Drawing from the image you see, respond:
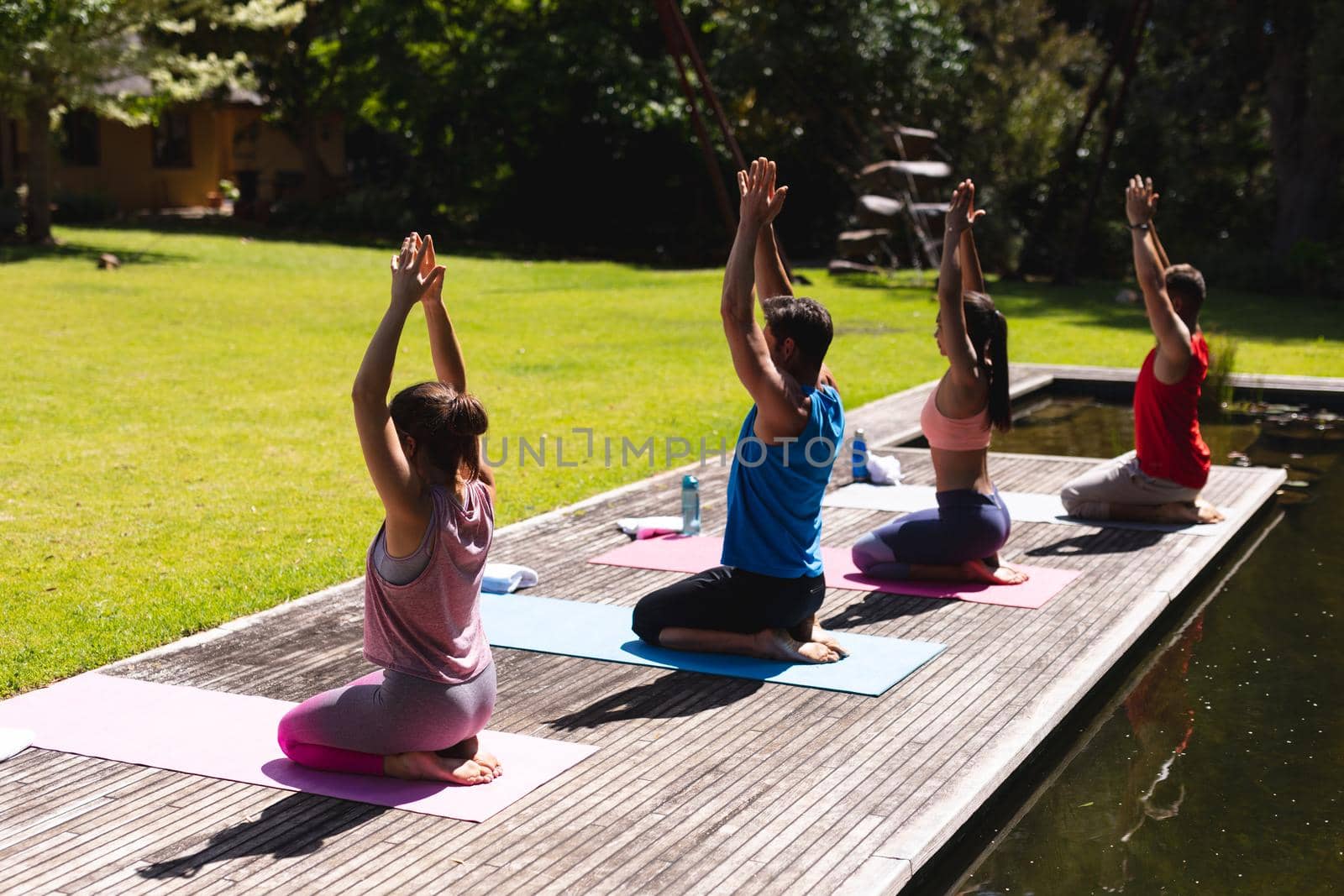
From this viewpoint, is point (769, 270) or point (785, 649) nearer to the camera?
point (785, 649)

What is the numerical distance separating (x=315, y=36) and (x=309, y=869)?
102ft

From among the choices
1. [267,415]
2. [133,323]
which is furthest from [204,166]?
[267,415]

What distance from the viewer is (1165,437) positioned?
8070mm

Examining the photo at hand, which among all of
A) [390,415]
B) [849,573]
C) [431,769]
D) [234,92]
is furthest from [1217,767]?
[234,92]

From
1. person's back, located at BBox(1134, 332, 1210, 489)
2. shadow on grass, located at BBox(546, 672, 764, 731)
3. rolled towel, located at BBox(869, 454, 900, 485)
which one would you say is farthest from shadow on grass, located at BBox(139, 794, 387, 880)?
rolled towel, located at BBox(869, 454, 900, 485)

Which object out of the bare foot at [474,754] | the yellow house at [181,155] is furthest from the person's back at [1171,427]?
the yellow house at [181,155]

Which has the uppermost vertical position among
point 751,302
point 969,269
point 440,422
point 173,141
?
point 173,141

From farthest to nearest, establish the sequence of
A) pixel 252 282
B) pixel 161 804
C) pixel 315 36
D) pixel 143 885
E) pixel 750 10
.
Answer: pixel 315 36 < pixel 750 10 < pixel 252 282 < pixel 161 804 < pixel 143 885

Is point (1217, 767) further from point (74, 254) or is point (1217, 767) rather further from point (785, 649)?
point (74, 254)

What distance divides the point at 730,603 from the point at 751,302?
4.39 ft

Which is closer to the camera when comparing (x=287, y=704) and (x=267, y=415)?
(x=287, y=704)

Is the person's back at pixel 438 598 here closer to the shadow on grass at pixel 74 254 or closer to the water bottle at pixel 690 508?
the water bottle at pixel 690 508

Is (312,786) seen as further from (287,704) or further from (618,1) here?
(618,1)

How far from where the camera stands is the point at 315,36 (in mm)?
32250
